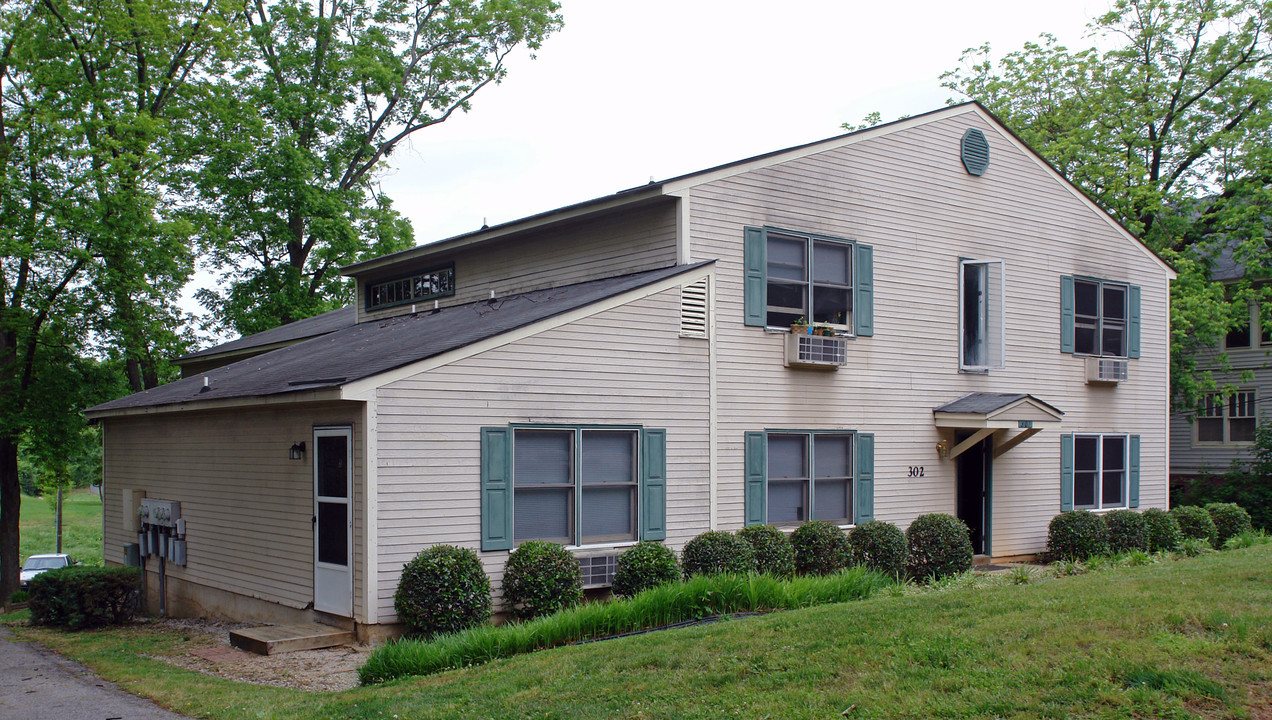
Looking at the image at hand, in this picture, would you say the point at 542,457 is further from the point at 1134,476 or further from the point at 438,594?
the point at 1134,476

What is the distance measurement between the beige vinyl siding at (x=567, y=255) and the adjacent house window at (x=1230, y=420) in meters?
22.9

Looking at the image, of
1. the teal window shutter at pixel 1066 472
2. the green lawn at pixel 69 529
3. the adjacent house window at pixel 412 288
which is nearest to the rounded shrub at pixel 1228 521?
the teal window shutter at pixel 1066 472

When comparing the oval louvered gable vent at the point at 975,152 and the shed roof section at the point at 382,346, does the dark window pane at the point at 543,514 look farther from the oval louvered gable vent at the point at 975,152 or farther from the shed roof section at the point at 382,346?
the oval louvered gable vent at the point at 975,152

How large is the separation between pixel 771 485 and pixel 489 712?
8162 millimetres

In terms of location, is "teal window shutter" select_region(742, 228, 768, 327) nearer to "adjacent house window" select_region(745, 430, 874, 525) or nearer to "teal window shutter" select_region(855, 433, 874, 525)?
"adjacent house window" select_region(745, 430, 874, 525)

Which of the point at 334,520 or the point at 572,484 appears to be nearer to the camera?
the point at 334,520

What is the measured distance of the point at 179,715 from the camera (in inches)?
327

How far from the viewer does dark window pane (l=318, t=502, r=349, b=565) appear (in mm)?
11477

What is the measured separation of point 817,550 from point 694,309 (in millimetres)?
3800

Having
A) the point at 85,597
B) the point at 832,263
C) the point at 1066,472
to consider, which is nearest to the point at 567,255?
the point at 832,263

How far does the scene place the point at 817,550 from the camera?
47.1 feet

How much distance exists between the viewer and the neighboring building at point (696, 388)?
38.6 ft

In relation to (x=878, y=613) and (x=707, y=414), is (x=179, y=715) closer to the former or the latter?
(x=878, y=613)

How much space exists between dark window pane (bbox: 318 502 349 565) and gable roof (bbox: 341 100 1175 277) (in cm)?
580
